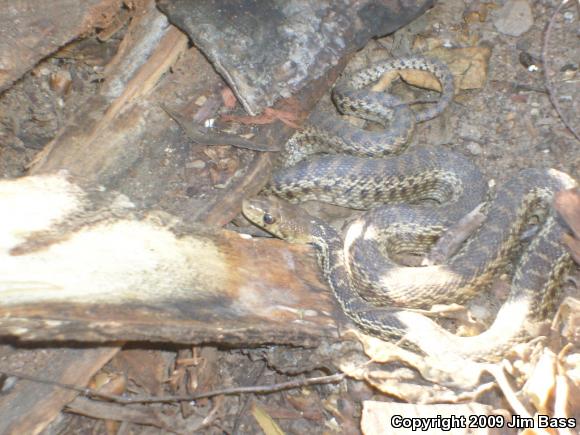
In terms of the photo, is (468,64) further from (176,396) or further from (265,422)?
(176,396)

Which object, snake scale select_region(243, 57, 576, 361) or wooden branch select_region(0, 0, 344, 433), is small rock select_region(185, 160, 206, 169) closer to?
wooden branch select_region(0, 0, 344, 433)

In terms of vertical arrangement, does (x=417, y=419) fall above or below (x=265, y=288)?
below

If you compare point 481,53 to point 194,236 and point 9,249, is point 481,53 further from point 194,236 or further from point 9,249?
point 9,249

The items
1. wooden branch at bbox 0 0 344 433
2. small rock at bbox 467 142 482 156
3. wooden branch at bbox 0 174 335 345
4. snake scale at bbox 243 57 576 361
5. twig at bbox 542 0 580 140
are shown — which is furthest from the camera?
small rock at bbox 467 142 482 156

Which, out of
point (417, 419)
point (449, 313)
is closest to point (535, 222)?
point (449, 313)

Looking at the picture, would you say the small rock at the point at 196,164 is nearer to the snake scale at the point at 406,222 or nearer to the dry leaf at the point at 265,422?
the snake scale at the point at 406,222

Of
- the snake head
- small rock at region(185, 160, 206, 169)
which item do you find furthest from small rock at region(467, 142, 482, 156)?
small rock at region(185, 160, 206, 169)

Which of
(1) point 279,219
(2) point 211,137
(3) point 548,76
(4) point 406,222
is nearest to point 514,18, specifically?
(3) point 548,76
